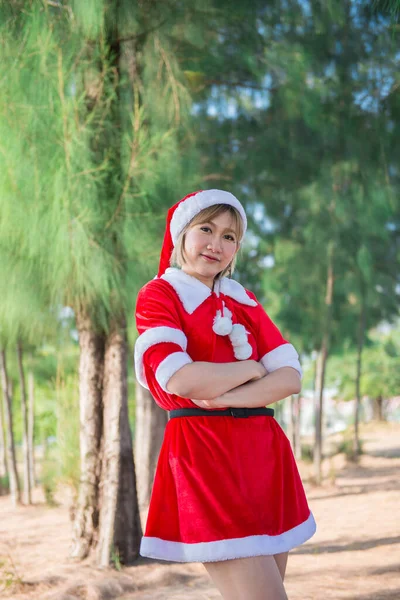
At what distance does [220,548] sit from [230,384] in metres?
0.29

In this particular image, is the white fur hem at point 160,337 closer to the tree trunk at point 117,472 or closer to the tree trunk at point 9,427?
the tree trunk at point 117,472

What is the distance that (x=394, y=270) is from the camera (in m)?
9.16

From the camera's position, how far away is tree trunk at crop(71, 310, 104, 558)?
3.59 meters

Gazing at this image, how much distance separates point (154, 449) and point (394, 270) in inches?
193

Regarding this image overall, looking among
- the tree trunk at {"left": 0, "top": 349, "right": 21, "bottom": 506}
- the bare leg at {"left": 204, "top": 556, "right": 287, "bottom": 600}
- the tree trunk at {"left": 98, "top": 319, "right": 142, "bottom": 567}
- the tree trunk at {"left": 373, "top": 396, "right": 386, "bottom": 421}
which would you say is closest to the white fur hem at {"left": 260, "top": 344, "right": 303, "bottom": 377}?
the bare leg at {"left": 204, "top": 556, "right": 287, "bottom": 600}

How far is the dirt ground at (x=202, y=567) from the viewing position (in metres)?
3.03

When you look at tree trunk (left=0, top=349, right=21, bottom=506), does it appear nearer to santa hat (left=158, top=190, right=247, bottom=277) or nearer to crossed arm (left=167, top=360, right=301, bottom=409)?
santa hat (left=158, top=190, right=247, bottom=277)

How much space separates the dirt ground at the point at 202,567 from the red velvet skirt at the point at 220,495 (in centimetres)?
191

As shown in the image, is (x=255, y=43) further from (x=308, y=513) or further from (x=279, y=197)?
(x=308, y=513)

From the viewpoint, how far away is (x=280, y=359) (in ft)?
4.50

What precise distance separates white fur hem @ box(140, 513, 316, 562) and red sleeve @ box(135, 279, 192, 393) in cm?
30

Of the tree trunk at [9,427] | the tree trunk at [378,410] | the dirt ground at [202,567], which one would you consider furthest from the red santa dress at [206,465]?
the tree trunk at [378,410]

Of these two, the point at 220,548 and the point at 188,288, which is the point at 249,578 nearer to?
the point at 220,548

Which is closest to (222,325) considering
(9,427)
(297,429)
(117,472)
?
(117,472)
